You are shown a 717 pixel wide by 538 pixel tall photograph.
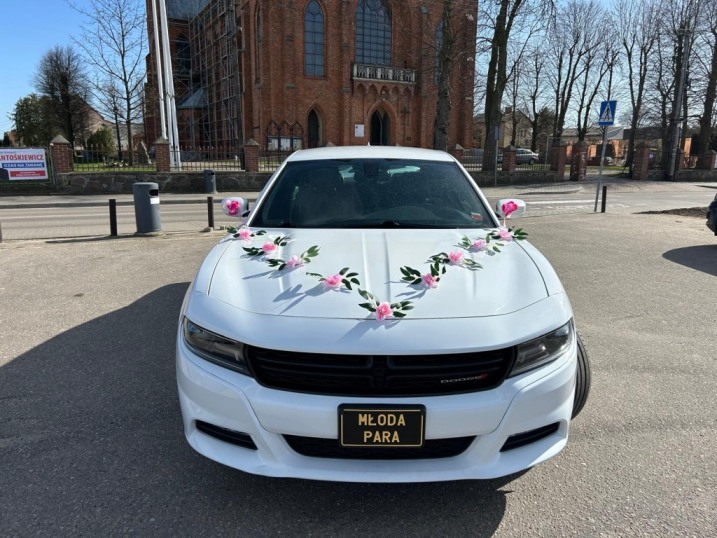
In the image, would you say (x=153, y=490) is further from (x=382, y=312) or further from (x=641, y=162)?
(x=641, y=162)

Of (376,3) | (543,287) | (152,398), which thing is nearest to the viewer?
(543,287)

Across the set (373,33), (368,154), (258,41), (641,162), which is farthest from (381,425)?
(373,33)

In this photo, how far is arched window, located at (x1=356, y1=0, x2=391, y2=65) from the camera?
4194 cm

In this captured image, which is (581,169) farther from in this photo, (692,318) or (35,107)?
(35,107)

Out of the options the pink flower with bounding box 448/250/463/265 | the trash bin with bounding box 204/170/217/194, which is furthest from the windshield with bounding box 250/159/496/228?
the trash bin with bounding box 204/170/217/194

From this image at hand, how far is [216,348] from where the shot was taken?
2.47m

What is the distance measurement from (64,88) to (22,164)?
33.5 meters

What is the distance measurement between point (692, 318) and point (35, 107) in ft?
205

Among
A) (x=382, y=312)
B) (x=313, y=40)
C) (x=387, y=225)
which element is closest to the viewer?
(x=382, y=312)

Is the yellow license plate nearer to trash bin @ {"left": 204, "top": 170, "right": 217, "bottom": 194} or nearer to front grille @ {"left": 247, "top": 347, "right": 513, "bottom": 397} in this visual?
front grille @ {"left": 247, "top": 347, "right": 513, "bottom": 397}

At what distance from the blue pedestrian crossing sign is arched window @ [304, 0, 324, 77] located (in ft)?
97.3

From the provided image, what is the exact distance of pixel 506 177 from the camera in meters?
29.6

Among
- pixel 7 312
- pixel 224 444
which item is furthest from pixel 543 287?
pixel 7 312

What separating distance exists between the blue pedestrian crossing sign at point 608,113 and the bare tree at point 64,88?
46.0 m
